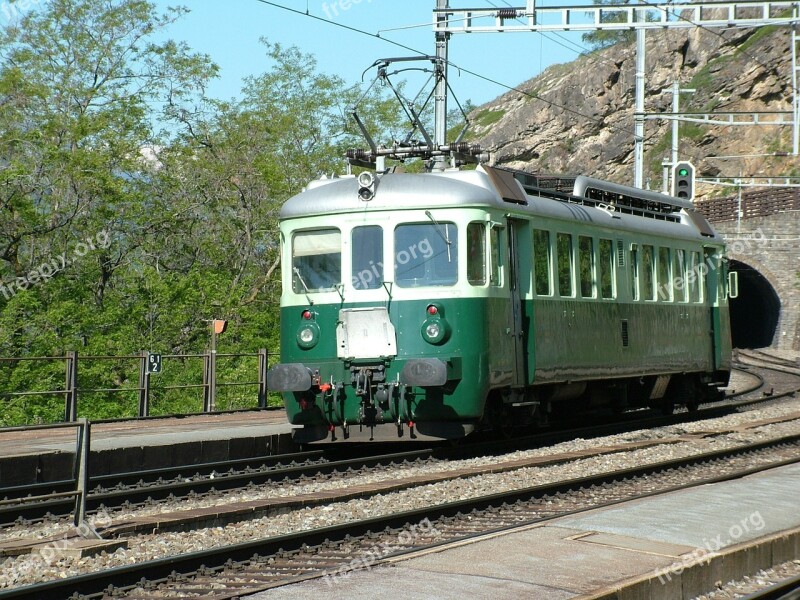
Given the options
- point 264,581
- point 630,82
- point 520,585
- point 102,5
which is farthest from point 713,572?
point 630,82

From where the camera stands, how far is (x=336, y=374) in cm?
1422

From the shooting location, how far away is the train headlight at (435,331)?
1389 cm

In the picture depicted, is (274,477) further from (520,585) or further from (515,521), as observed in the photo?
(520,585)

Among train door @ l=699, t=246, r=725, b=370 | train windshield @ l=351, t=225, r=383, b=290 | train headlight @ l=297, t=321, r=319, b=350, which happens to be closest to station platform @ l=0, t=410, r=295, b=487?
train headlight @ l=297, t=321, r=319, b=350

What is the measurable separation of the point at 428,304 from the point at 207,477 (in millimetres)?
3152

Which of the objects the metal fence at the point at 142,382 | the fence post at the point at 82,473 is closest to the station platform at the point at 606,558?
the fence post at the point at 82,473

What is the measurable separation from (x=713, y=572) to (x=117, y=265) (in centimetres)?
2331

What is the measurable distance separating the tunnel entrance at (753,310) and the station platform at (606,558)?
42.4 meters

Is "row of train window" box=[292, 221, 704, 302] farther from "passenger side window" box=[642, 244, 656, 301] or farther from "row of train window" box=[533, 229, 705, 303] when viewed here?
"passenger side window" box=[642, 244, 656, 301]

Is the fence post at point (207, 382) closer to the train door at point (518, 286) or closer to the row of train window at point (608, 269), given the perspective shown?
the row of train window at point (608, 269)

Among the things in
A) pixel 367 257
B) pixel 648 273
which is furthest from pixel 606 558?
pixel 648 273

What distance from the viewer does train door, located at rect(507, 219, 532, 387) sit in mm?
14875

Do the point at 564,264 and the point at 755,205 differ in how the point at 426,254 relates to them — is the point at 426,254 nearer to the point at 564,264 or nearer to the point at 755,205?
the point at 564,264

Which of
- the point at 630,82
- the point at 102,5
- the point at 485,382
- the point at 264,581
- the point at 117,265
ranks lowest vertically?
the point at 264,581
